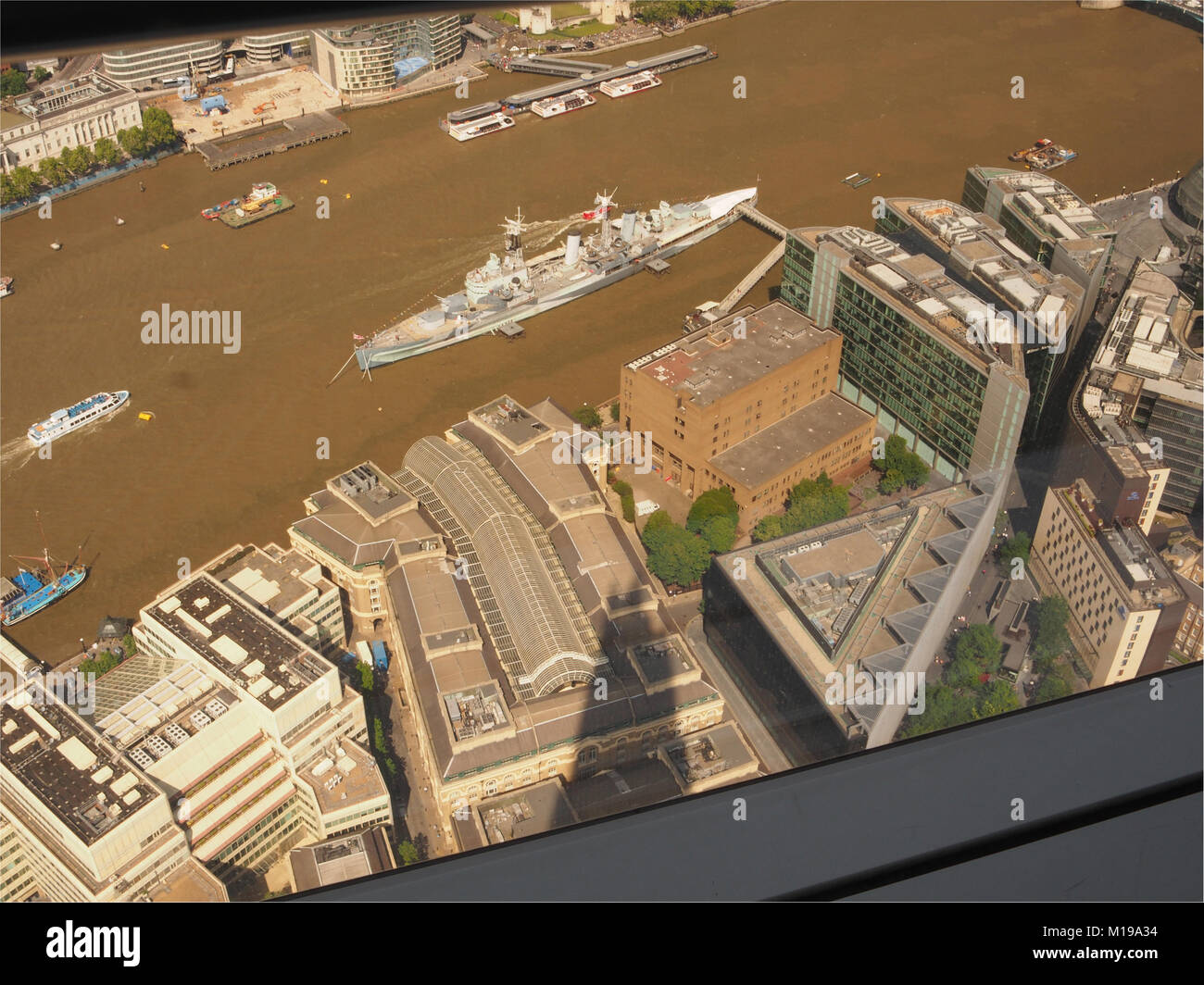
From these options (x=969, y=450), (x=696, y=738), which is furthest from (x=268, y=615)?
(x=969, y=450)

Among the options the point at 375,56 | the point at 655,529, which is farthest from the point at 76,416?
the point at 375,56

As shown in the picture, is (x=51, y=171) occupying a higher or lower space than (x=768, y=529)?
higher

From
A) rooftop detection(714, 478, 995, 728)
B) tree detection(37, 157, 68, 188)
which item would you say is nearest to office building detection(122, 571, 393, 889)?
rooftop detection(714, 478, 995, 728)

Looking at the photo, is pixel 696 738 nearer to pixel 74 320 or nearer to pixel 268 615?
pixel 268 615

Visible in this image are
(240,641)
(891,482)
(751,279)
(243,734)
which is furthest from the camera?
(751,279)

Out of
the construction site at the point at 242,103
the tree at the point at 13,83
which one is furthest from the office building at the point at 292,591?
the tree at the point at 13,83

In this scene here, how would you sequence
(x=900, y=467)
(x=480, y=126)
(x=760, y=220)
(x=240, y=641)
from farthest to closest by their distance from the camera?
(x=480, y=126)
(x=760, y=220)
(x=900, y=467)
(x=240, y=641)

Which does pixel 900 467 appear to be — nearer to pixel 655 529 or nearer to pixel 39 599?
pixel 655 529
